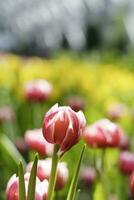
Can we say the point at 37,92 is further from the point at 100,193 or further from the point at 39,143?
the point at 100,193

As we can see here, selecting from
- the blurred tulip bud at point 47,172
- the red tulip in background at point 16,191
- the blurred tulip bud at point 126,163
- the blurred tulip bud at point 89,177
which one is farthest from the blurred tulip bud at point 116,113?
the red tulip in background at point 16,191

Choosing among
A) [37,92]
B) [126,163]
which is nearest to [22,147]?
[37,92]

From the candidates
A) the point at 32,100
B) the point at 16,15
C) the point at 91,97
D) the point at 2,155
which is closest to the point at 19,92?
the point at 91,97

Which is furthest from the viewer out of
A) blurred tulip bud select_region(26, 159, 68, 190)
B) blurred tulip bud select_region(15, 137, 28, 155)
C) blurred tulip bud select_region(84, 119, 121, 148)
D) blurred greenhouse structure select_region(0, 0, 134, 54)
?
Result: blurred greenhouse structure select_region(0, 0, 134, 54)

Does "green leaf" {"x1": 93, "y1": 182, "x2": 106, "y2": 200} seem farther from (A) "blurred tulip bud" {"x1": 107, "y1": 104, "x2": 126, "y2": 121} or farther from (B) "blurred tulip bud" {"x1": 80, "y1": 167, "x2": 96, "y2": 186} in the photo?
(A) "blurred tulip bud" {"x1": 107, "y1": 104, "x2": 126, "y2": 121}

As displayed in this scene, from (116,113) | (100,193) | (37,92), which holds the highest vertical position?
(37,92)

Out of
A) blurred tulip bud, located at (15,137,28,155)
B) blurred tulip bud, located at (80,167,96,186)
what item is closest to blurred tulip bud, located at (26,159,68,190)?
blurred tulip bud, located at (80,167,96,186)
